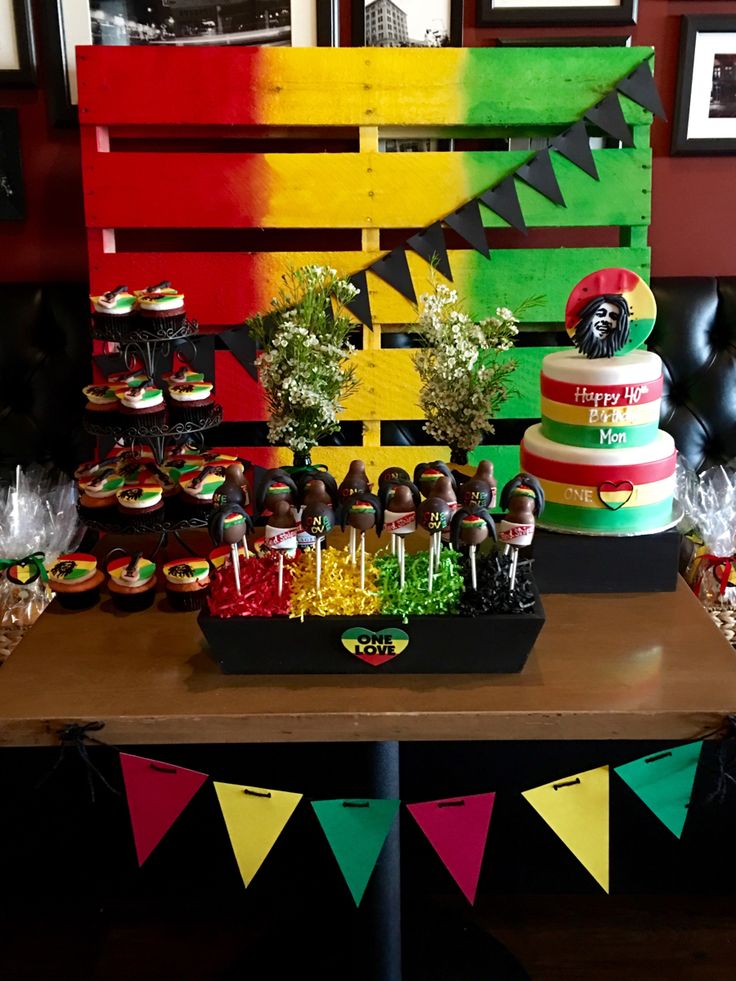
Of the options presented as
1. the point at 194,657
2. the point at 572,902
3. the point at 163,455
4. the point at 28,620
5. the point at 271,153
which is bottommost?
the point at 572,902

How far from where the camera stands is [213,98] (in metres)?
2.25

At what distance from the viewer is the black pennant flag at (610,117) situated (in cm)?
227

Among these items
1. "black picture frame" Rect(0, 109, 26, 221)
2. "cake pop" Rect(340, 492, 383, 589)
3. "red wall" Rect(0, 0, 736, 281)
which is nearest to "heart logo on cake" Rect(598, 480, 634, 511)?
"cake pop" Rect(340, 492, 383, 589)

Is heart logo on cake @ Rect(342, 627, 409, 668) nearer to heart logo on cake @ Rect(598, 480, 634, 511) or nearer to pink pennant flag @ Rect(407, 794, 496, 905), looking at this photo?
pink pennant flag @ Rect(407, 794, 496, 905)

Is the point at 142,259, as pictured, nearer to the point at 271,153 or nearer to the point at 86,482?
the point at 271,153

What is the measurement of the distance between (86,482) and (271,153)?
1173 millimetres

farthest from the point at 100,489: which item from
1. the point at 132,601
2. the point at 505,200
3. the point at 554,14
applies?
the point at 554,14

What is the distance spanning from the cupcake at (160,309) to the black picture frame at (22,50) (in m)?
1.14

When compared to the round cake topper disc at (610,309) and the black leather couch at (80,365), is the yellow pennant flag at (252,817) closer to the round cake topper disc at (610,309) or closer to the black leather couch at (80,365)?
the round cake topper disc at (610,309)

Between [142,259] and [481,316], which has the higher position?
[142,259]

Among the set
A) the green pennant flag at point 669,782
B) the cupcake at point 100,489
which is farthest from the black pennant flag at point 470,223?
the green pennant flag at point 669,782

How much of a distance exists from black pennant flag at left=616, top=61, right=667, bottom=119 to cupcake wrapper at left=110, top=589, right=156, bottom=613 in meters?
1.64

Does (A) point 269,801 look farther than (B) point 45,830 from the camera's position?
No

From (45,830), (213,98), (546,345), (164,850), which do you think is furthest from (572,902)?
(213,98)
